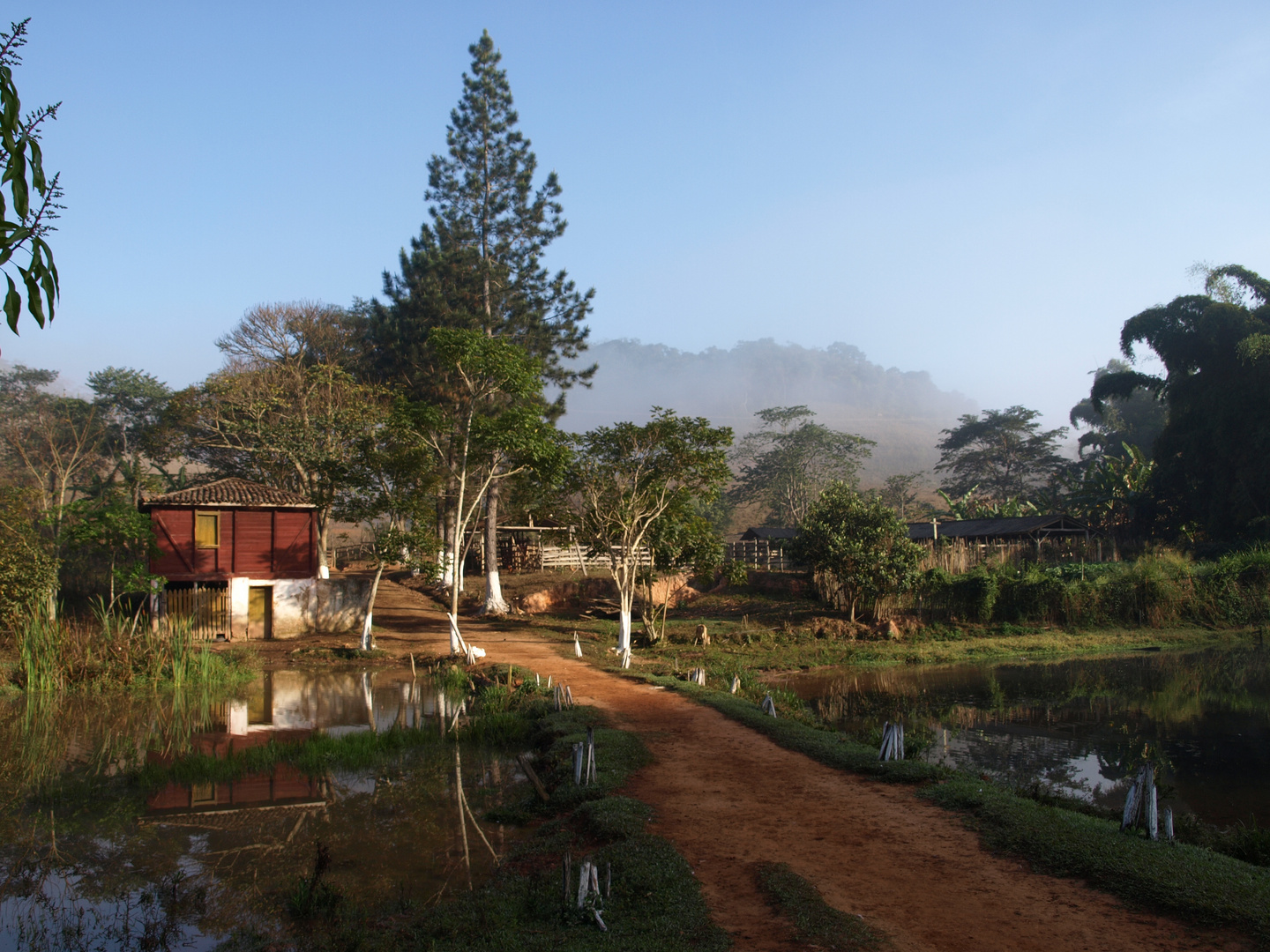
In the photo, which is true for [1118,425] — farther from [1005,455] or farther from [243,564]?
→ [243,564]

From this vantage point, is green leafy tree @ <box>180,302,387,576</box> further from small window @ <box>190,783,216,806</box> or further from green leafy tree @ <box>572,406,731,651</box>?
small window @ <box>190,783,216,806</box>

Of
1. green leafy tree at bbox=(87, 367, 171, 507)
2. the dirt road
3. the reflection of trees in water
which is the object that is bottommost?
the reflection of trees in water

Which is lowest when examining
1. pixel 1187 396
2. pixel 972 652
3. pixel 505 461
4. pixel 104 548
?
pixel 972 652

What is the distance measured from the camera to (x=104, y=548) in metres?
22.9

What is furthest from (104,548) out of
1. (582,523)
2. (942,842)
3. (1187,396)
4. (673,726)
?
(1187,396)

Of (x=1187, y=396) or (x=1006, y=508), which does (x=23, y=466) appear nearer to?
(x=1006, y=508)

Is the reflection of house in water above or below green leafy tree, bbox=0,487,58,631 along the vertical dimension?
below

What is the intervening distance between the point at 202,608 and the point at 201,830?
57.3 ft

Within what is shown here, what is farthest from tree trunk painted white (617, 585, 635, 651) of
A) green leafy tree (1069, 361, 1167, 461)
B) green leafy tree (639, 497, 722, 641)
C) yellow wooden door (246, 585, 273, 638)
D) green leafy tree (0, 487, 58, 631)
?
green leafy tree (1069, 361, 1167, 461)

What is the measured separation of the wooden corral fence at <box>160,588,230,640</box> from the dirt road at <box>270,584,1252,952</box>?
1758 centimetres

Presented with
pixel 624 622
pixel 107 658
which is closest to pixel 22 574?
pixel 107 658

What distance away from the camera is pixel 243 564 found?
24672mm

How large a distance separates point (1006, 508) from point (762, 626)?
2550cm

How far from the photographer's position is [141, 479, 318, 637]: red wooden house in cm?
2389
